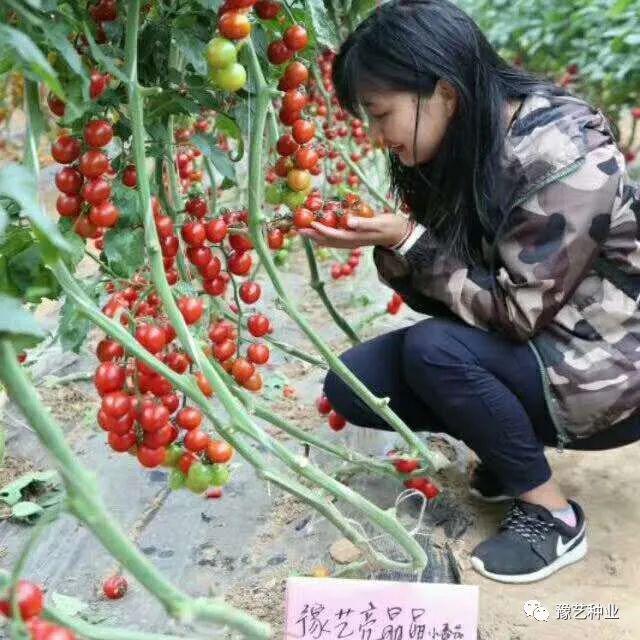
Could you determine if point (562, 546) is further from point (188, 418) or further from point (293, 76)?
point (293, 76)

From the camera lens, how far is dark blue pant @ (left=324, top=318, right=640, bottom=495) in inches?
53.9

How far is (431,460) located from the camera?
1314mm

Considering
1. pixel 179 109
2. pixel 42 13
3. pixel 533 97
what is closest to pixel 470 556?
pixel 533 97

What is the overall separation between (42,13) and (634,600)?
1.19 metres

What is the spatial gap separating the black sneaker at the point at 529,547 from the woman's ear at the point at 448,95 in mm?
681

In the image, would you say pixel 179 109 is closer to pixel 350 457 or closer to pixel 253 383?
pixel 253 383

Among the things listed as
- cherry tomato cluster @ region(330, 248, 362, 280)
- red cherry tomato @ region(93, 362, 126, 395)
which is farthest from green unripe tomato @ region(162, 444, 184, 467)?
cherry tomato cluster @ region(330, 248, 362, 280)

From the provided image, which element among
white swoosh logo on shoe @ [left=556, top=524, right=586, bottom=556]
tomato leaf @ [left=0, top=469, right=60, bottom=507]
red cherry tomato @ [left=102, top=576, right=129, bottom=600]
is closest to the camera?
red cherry tomato @ [left=102, top=576, right=129, bottom=600]

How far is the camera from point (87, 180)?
0.96m

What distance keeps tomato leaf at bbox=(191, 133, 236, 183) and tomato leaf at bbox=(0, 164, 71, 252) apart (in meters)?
0.45

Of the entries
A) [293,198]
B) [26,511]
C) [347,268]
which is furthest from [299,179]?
[347,268]

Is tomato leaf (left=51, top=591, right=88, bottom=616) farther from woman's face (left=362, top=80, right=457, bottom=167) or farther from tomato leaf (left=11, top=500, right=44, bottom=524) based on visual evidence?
woman's face (left=362, top=80, right=457, bottom=167)

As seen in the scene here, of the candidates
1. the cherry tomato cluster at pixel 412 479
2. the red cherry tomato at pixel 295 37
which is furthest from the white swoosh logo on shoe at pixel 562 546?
the red cherry tomato at pixel 295 37

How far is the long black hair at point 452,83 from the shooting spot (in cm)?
122
